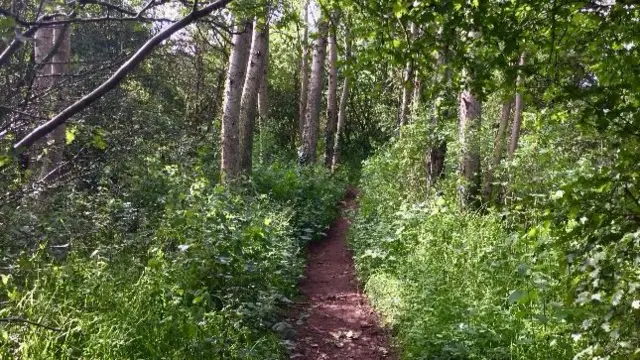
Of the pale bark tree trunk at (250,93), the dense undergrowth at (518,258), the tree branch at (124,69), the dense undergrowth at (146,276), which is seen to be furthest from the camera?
the pale bark tree trunk at (250,93)

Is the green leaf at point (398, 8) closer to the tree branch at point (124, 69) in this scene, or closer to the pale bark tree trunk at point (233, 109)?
the tree branch at point (124, 69)

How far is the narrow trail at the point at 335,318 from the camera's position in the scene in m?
5.77

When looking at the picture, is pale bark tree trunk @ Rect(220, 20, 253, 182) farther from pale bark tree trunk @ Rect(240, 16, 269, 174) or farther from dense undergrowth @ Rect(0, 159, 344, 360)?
dense undergrowth @ Rect(0, 159, 344, 360)

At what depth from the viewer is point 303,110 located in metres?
23.9

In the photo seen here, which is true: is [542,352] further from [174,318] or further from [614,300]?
[174,318]

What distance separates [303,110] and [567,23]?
21551 mm

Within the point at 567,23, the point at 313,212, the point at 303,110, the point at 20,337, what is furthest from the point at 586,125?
the point at 303,110

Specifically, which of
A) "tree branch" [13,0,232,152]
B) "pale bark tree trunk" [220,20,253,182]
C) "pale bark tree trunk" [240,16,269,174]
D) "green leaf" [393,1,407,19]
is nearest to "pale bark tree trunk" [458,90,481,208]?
"pale bark tree trunk" [220,20,253,182]

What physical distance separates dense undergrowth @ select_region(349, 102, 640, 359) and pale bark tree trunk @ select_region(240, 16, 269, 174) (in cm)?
260

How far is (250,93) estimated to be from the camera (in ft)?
34.4

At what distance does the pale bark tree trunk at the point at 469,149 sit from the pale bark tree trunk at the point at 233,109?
369 centimetres

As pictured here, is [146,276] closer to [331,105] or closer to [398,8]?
[398,8]

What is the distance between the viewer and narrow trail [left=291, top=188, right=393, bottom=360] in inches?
227

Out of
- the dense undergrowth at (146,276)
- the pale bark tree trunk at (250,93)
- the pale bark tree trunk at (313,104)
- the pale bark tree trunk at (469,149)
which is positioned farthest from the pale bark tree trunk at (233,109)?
the pale bark tree trunk at (313,104)
